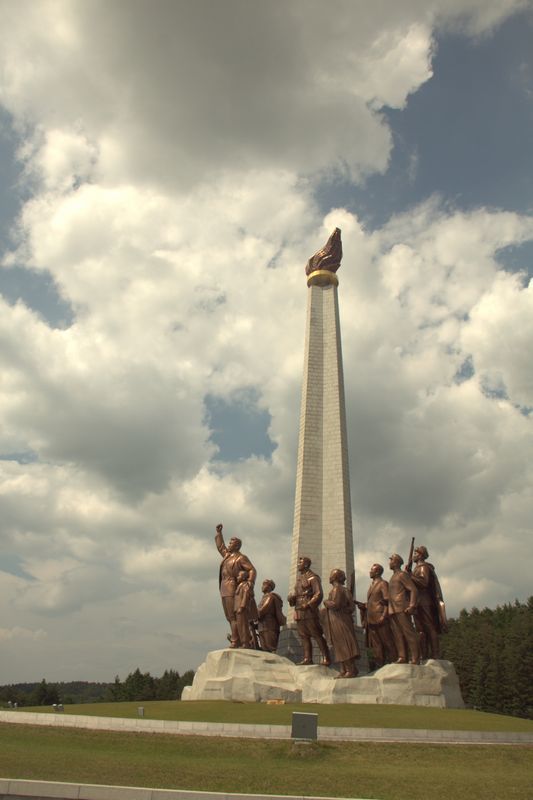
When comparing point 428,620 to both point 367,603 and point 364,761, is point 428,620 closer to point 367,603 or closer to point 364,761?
point 367,603

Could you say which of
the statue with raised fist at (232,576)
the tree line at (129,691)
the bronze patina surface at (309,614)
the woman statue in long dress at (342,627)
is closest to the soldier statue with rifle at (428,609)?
the woman statue in long dress at (342,627)

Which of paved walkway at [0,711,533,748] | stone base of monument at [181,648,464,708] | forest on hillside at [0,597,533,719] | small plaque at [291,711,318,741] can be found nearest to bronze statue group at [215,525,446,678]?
stone base of monument at [181,648,464,708]

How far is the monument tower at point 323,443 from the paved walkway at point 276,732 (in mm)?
11484

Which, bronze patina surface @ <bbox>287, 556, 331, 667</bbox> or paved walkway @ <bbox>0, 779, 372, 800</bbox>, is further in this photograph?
bronze patina surface @ <bbox>287, 556, 331, 667</bbox>

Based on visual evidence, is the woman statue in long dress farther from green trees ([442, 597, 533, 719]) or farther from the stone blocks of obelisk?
green trees ([442, 597, 533, 719])

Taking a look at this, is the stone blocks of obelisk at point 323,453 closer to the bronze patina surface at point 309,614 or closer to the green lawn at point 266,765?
the bronze patina surface at point 309,614

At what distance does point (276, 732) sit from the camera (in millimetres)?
11289

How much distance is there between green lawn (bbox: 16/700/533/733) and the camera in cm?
1238

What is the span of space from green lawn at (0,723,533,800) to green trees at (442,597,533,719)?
3003 cm

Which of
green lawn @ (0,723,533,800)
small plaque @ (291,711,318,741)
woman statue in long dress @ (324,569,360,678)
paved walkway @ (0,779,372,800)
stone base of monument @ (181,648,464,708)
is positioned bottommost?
paved walkway @ (0,779,372,800)

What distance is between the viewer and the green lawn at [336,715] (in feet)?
40.6

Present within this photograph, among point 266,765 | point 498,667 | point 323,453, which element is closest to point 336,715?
point 266,765

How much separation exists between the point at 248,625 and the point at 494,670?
85.3ft

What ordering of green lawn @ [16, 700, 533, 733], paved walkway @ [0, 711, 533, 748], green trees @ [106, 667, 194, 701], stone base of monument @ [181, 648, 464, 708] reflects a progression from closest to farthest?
paved walkway @ [0, 711, 533, 748], green lawn @ [16, 700, 533, 733], stone base of monument @ [181, 648, 464, 708], green trees @ [106, 667, 194, 701]
